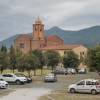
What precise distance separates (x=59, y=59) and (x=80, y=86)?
4669 centimetres

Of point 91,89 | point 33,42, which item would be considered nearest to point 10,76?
point 91,89

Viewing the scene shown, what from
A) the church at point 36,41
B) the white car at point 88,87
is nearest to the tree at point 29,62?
the white car at point 88,87

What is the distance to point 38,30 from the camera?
453ft

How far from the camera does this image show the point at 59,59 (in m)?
83.6

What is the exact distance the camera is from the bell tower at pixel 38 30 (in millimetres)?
136275

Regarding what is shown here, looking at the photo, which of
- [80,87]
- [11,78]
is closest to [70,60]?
[11,78]

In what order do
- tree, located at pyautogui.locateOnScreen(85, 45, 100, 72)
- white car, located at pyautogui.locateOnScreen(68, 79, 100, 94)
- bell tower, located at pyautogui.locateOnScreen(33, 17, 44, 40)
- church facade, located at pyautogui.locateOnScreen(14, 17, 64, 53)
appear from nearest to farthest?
white car, located at pyautogui.locateOnScreen(68, 79, 100, 94) → tree, located at pyautogui.locateOnScreen(85, 45, 100, 72) → church facade, located at pyautogui.locateOnScreen(14, 17, 64, 53) → bell tower, located at pyautogui.locateOnScreen(33, 17, 44, 40)

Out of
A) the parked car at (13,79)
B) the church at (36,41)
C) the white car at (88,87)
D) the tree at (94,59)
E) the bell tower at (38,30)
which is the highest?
the bell tower at (38,30)

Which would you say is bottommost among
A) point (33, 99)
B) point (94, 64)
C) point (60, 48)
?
point (33, 99)

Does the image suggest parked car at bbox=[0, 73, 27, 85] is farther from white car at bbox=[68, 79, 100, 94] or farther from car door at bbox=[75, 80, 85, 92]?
car door at bbox=[75, 80, 85, 92]

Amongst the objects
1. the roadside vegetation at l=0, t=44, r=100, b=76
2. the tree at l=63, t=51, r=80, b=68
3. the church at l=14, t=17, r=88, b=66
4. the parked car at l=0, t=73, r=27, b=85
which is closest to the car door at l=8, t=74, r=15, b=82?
the parked car at l=0, t=73, r=27, b=85

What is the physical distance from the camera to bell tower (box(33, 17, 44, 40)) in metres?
136

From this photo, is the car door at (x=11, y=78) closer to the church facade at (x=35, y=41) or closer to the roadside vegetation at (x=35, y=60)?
the roadside vegetation at (x=35, y=60)

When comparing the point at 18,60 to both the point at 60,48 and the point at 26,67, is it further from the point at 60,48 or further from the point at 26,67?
the point at 60,48
